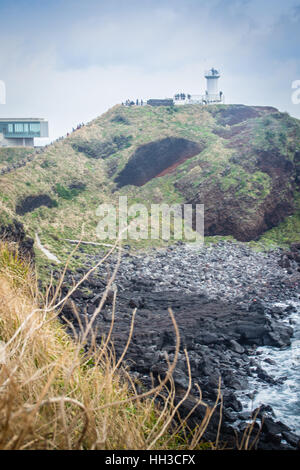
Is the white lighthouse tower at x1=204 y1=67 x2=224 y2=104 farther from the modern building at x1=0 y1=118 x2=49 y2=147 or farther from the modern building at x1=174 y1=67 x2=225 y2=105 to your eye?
the modern building at x1=0 y1=118 x2=49 y2=147

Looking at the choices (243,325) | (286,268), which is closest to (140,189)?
(286,268)

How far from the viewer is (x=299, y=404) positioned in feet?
20.1

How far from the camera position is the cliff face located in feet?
62.4

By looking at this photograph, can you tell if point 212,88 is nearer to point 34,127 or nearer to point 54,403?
point 34,127

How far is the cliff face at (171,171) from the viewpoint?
19.0m

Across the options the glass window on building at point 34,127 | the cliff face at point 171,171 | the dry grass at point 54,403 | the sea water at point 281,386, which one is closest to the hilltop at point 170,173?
the cliff face at point 171,171

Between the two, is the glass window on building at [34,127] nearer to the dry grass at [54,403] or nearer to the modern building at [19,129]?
the modern building at [19,129]

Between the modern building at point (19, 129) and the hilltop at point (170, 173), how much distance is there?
140 inches

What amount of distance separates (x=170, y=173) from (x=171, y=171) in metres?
0.27

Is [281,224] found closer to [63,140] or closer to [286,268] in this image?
[286,268]

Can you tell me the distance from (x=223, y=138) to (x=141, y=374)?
74.7 feet

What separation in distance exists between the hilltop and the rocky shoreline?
3494 mm

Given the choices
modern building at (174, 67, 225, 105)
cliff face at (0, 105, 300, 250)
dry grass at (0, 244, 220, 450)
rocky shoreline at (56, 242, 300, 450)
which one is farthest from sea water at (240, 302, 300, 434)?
modern building at (174, 67, 225, 105)
